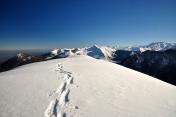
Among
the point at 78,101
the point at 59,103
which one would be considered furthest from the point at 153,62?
the point at 59,103

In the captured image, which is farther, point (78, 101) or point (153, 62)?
point (153, 62)

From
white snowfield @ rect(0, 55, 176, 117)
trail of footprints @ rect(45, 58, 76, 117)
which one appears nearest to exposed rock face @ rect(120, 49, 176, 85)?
white snowfield @ rect(0, 55, 176, 117)

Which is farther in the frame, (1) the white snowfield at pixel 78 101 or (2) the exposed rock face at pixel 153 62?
(2) the exposed rock face at pixel 153 62

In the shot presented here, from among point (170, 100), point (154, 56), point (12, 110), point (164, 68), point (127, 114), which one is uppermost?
point (12, 110)

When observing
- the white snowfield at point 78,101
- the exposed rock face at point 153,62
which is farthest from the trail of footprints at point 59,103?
the exposed rock face at point 153,62

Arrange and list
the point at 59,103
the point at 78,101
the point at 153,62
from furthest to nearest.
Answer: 1. the point at 153,62
2. the point at 78,101
3. the point at 59,103

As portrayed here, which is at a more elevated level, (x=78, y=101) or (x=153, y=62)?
(x=78, y=101)

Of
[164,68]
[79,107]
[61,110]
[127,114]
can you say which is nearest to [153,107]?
[127,114]

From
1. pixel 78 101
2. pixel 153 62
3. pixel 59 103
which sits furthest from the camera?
pixel 153 62

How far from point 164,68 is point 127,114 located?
15016cm

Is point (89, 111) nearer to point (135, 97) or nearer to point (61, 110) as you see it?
point (61, 110)

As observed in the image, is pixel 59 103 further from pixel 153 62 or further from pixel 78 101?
pixel 153 62

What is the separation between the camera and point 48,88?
9742 mm

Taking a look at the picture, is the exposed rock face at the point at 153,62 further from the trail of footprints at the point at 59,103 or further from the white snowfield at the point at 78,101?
the trail of footprints at the point at 59,103
